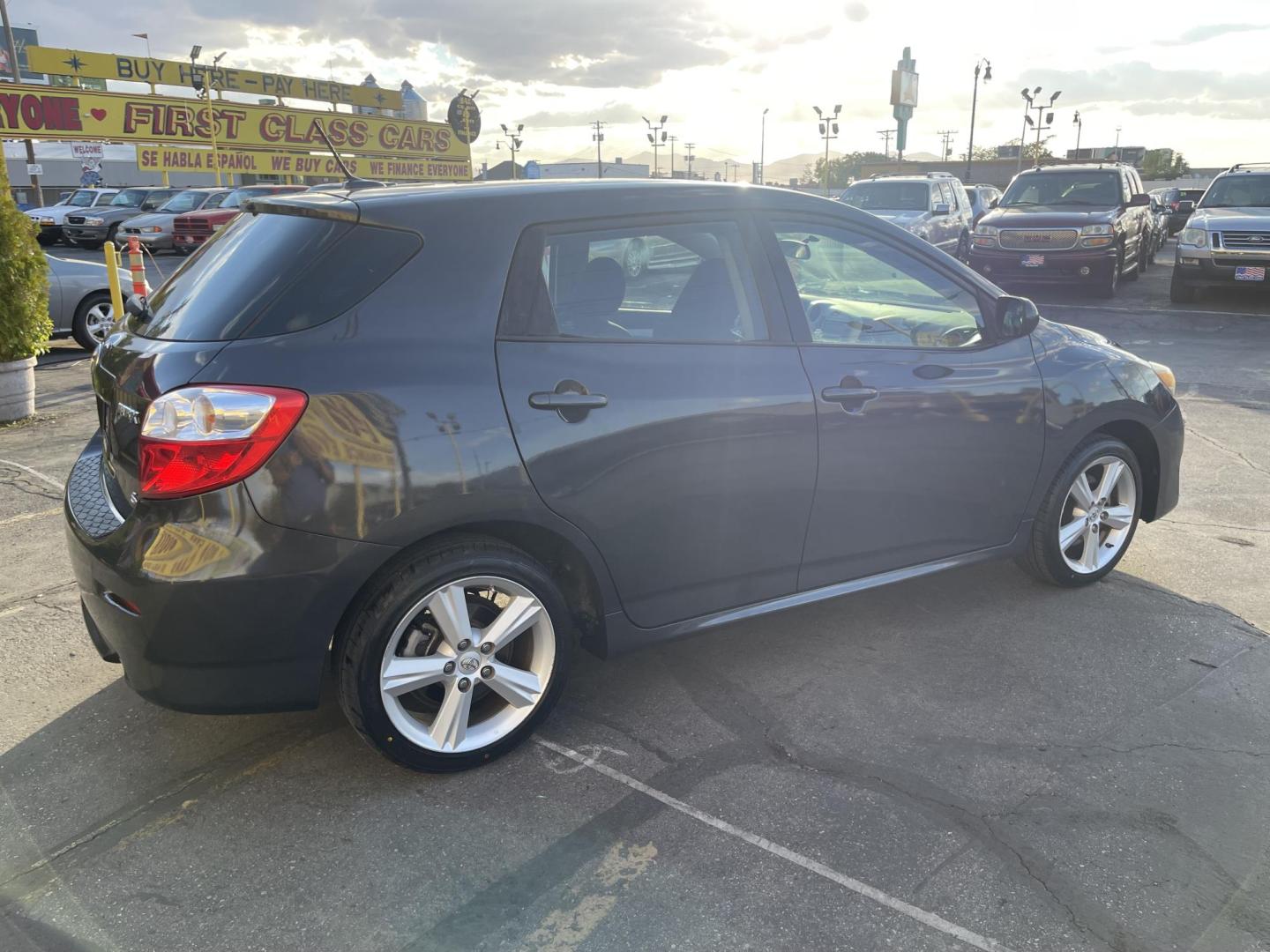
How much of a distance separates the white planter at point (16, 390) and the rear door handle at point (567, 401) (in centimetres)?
621

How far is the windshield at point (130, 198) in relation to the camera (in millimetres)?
29406

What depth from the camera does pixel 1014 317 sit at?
3.93m

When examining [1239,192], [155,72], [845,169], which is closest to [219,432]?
[1239,192]

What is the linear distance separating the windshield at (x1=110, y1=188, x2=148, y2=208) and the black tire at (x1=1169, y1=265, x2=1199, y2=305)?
27.6m

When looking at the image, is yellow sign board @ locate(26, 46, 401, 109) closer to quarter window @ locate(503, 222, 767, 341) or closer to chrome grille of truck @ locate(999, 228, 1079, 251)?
chrome grille of truck @ locate(999, 228, 1079, 251)

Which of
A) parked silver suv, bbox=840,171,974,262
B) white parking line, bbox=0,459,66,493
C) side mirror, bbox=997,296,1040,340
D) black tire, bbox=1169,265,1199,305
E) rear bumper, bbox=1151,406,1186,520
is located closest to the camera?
side mirror, bbox=997,296,1040,340

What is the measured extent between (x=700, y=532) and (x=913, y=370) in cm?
106

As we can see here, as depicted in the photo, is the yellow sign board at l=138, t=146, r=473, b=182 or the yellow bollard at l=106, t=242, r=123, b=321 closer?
the yellow bollard at l=106, t=242, r=123, b=321

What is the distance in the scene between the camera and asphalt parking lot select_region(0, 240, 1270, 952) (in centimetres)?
241

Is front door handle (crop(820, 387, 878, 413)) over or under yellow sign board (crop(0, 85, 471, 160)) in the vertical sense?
under

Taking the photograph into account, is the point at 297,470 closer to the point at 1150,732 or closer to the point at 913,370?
the point at 913,370

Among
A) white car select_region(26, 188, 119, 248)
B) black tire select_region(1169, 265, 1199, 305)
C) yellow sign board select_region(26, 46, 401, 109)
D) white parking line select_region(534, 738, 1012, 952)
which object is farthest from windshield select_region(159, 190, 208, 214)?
white parking line select_region(534, 738, 1012, 952)

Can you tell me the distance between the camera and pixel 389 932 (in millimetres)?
2371

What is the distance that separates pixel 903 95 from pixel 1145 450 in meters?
75.0
